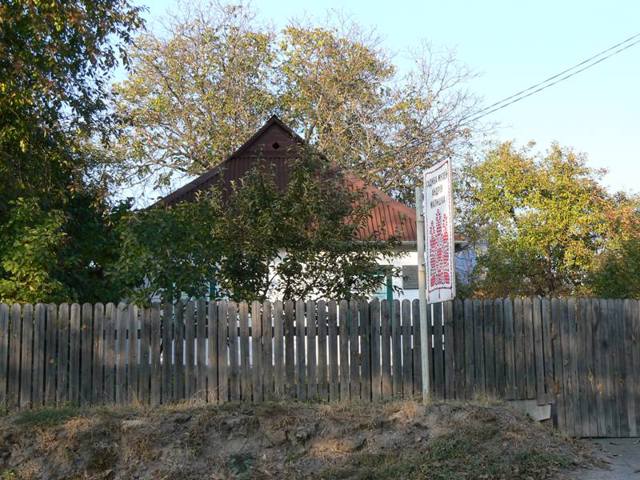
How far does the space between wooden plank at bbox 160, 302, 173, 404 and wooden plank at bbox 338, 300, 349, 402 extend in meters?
2.17

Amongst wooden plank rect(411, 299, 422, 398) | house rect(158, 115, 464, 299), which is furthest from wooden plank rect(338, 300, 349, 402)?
house rect(158, 115, 464, 299)

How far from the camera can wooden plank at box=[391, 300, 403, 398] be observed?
10.2 m

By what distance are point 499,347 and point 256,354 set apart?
10.4 feet

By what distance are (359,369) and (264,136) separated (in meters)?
14.1

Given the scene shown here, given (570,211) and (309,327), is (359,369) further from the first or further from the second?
(570,211)

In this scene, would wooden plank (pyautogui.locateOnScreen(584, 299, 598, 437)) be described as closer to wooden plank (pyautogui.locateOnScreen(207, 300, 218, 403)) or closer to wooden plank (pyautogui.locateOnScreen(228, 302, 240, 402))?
wooden plank (pyautogui.locateOnScreen(228, 302, 240, 402))

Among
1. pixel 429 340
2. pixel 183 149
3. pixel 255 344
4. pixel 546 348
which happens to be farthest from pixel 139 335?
pixel 183 149

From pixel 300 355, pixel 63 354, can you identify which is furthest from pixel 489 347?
pixel 63 354

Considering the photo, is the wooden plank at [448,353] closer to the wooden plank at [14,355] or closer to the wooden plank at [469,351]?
the wooden plank at [469,351]

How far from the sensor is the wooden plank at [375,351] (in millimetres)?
10172

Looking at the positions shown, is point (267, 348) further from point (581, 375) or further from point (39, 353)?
point (581, 375)

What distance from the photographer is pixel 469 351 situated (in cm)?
1030

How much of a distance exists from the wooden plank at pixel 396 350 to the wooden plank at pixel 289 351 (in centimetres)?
128

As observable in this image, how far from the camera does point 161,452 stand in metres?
8.51
